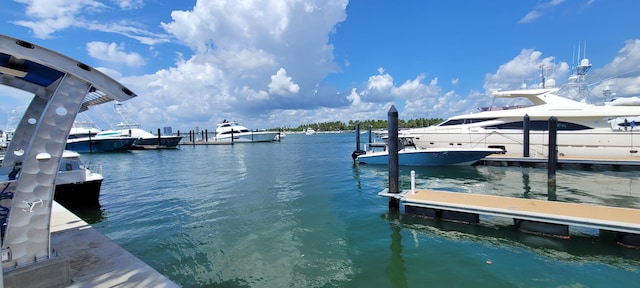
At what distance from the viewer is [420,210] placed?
10914 millimetres

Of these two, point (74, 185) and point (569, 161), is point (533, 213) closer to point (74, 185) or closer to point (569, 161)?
point (74, 185)

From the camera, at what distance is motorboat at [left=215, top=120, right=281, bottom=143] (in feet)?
241

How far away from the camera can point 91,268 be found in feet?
17.7

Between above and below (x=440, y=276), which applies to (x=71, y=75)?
above

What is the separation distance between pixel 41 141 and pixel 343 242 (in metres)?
6.80

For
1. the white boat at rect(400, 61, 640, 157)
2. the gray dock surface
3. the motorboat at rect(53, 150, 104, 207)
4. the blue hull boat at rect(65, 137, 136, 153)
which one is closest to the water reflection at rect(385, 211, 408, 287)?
the gray dock surface

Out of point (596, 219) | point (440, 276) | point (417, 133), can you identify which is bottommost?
point (440, 276)

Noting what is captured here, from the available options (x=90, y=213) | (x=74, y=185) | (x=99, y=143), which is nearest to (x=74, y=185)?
(x=74, y=185)

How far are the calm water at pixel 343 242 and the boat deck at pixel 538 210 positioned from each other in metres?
0.52

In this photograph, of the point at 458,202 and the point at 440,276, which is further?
the point at 458,202

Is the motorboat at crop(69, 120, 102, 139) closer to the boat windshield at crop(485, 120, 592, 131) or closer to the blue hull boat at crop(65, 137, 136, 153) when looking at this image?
the blue hull boat at crop(65, 137, 136, 153)

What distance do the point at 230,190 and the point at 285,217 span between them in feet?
21.4

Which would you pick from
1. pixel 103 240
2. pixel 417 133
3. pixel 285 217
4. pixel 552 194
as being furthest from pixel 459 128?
pixel 103 240

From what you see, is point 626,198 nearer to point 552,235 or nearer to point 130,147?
point 552,235
